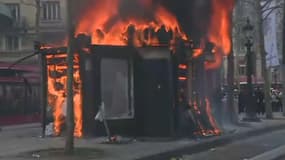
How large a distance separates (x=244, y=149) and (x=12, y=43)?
39166 millimetres

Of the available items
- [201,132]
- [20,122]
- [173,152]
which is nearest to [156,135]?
[201,132]

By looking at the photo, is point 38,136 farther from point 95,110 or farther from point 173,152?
point 173,152

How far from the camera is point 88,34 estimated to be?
17.8 m

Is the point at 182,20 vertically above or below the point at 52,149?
above

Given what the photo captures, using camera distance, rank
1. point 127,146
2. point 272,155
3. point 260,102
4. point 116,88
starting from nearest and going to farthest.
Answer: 1. point 272,155
2. point 127,146
3. point 116,88
4. point 260,102

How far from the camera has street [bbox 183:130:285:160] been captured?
1418 centimetres

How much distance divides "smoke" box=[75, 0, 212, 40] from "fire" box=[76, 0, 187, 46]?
0.03 metres

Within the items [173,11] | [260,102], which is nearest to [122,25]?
[173,11]

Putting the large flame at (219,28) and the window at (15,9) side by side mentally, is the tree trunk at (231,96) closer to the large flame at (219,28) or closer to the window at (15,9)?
the large flame at (219,28)

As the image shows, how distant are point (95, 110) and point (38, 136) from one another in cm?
231

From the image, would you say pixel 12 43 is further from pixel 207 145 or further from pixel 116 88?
pixel 207 145

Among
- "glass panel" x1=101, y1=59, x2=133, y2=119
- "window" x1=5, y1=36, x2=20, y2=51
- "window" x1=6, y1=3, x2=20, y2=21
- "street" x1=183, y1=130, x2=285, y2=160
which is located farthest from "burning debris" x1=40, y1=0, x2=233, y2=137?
"window" x1=6, y1=3, x2=20, y2=21

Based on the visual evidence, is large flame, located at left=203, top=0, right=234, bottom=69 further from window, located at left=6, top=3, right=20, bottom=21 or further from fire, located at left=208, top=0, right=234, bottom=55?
window, located at left=6, top=3, right=20, bottom=21

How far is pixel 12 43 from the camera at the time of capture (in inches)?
2058
